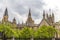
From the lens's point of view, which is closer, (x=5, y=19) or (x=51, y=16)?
(x=51, y=16)

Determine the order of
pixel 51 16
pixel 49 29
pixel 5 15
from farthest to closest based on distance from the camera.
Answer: pixel 5 15 → pixel 51 16 → pixel 49 29

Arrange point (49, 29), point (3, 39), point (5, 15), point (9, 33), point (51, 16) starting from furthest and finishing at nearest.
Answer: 1. point (5, 15)
2. point (51, 16)
3. point (49, 29)
4. point (9, 33)
5. point (3, 39)

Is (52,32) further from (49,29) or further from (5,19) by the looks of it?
(5,19)

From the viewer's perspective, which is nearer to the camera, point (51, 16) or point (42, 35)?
point (42, 35)

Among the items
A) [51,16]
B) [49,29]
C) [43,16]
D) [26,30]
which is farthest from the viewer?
[51,16]

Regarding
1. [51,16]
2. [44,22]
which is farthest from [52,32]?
[51,16]

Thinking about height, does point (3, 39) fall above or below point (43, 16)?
below

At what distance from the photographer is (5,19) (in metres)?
128

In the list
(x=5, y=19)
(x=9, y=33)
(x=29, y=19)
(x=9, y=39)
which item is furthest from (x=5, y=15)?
(x=9, y=39)

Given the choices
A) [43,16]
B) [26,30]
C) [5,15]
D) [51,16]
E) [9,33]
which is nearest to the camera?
[9,33]

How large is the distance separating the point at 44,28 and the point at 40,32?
347 cm

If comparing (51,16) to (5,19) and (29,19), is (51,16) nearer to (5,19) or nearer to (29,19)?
(29,19)

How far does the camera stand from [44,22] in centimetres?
9894

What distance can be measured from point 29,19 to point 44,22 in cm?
3389
